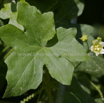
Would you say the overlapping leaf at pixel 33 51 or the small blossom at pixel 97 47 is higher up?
the overlapping leaf at pixel 33 51

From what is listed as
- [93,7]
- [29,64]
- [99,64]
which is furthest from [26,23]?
[93,7]

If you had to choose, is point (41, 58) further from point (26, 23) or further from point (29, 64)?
point (26, 23)

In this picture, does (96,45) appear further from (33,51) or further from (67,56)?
(33,51)

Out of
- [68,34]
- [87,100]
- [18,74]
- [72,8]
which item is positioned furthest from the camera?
[72,8]

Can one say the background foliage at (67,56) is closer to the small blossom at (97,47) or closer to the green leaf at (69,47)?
the green leaf at (69,47)

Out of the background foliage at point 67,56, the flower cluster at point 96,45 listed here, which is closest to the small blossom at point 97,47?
the flower cluster at point 96,45

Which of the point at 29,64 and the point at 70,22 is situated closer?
the point at 29,64

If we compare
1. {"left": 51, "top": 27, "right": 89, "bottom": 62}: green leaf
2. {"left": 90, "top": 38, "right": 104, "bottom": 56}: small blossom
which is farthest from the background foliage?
{"left": 90, "top": 38, "right": 104, "bottom": 56}: small blossom

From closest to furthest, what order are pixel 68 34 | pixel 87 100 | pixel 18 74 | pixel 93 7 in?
pixel 18 74
pixel 68 34
pixel 87 100
pixel 93 7
